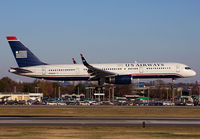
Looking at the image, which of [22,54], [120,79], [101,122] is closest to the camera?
[101,122]

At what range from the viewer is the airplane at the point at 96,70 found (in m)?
68.0

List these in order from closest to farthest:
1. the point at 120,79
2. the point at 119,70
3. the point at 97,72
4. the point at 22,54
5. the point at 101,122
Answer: the point at 101,122
the point at 120,79
the point at 97,72
the point at 119,70
the point at 22,54

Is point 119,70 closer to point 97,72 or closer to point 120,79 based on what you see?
point 120,79

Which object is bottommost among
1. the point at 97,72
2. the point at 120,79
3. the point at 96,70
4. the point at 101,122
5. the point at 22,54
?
the point at 101,122

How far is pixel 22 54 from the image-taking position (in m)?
73.9

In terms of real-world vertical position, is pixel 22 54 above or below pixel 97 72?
above

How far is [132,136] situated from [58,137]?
511cm

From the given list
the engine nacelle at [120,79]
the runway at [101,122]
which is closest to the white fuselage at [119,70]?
the engine nacelle at [120,79]

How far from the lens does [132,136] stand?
2594 centimetres

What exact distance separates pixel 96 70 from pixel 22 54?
633 inches

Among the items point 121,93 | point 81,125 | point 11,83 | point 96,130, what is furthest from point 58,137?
point 11,83

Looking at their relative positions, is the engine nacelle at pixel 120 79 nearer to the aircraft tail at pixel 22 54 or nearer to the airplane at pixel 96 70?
the airplane at pixel 96 70

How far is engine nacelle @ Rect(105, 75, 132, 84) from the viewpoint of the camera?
67938mm

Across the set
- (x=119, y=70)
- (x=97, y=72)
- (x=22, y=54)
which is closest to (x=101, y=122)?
(x=97, y=72)
